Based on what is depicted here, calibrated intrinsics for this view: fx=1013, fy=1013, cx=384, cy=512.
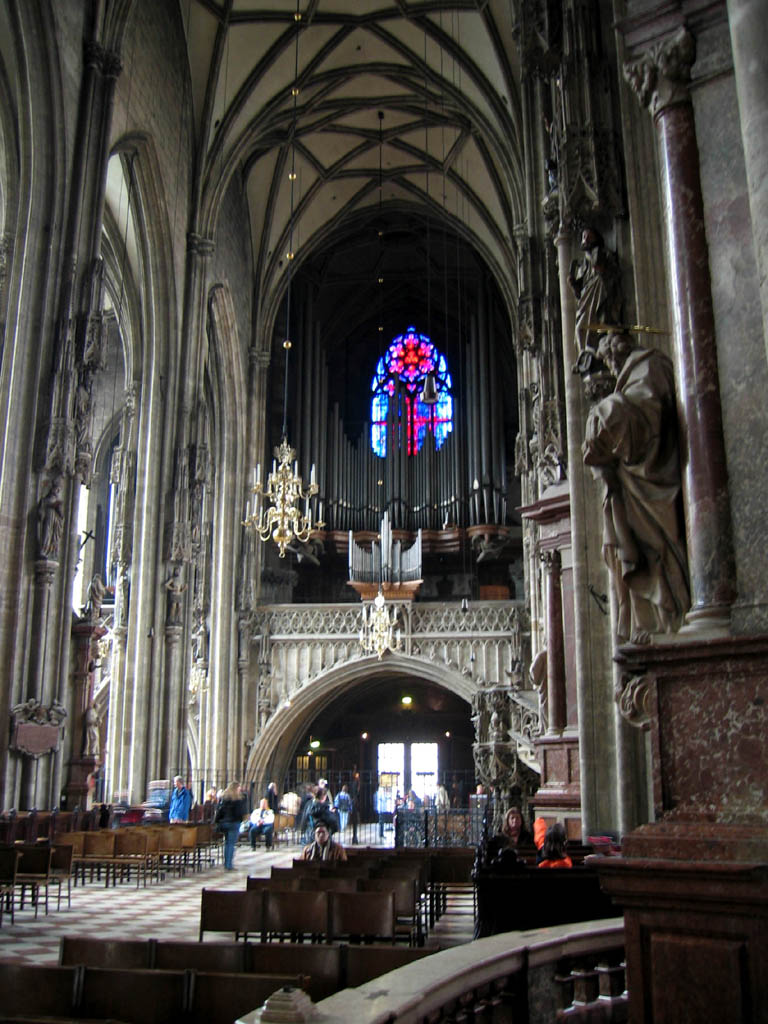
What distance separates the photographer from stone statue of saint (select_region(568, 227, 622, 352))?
5.97 metres

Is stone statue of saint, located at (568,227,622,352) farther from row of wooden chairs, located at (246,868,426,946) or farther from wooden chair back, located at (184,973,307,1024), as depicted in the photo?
wooden chair back, located at (184,973,307,1024)

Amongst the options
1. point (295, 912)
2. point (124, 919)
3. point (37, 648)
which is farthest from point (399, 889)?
point (37, 648)

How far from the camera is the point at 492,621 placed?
24.2 meters

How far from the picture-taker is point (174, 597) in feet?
64.6

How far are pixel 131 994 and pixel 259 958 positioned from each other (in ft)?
2.00

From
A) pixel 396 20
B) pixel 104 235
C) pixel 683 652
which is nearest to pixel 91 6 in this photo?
pixel 104 235

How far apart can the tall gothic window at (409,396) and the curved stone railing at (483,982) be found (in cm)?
2609

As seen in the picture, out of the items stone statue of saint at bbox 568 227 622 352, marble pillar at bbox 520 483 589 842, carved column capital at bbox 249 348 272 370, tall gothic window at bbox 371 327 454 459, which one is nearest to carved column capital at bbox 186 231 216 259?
carved column capital at bbox 249 348 272 370

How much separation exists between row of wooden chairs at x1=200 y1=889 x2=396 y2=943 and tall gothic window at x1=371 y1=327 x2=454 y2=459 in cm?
2450

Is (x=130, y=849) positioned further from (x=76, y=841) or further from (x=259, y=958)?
(x=259, y=958)

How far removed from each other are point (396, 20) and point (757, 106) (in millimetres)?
20335

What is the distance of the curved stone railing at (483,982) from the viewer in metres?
2.69

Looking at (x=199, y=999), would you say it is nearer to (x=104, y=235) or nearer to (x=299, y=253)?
(x=104, y=235)

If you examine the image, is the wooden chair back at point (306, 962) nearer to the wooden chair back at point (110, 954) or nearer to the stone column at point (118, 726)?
the wooden chair back at point (110, 954)
